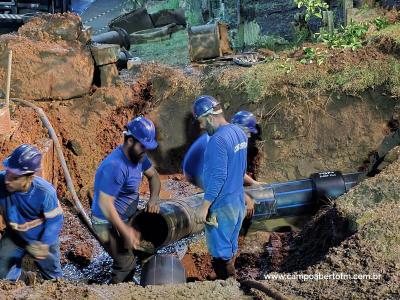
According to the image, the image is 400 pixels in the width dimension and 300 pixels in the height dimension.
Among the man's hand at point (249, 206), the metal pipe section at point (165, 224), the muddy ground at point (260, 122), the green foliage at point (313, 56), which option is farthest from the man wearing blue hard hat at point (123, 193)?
the green foliage at point (313, 56)

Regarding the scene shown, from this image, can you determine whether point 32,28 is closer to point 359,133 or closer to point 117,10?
point 359,133

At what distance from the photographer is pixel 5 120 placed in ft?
23.2

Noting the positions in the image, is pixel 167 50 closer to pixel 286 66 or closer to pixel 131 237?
pixel 286 66

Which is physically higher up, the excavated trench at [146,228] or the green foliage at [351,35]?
the green foliage at [351,35]

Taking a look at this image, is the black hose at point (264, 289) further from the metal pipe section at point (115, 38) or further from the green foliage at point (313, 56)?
the metal pipe section at point (115, 38)

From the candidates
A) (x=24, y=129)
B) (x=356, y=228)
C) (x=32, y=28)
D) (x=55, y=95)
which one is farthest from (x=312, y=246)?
(x=32, y=28)

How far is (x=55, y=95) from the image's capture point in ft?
28.5

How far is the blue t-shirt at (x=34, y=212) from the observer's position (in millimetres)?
4926

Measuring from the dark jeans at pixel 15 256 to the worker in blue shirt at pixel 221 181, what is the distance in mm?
1412

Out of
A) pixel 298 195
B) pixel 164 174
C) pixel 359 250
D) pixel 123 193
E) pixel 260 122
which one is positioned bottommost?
pixel 164 174

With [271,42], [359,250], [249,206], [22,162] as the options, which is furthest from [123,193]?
[271,42]

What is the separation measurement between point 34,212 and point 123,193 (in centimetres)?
94

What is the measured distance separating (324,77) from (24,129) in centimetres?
426

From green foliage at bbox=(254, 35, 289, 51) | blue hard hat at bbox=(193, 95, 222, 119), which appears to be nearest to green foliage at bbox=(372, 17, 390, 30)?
green foliage at bbox=(254, 35, 289, 51)
